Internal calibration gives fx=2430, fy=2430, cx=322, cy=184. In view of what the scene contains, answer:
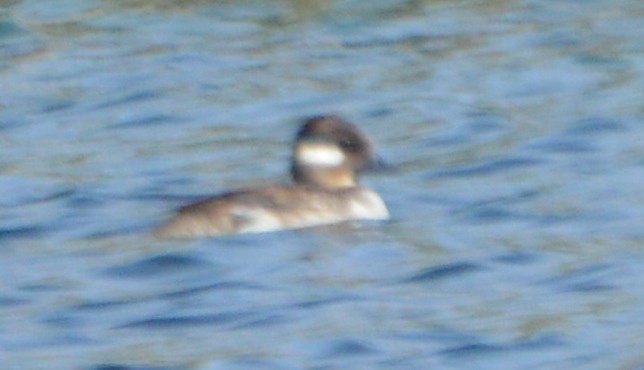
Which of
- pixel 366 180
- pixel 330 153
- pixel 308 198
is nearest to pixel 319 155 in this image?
pixel 330 153

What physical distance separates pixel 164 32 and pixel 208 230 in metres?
5.21

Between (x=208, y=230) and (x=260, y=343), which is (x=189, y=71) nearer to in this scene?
(x=208, y=230)

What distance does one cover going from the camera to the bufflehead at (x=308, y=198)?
34.6ft

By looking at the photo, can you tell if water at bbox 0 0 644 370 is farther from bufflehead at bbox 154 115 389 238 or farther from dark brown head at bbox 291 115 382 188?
dark brown head at bbox 291 115 382 188

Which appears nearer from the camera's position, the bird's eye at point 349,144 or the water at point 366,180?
the water at point 366,180

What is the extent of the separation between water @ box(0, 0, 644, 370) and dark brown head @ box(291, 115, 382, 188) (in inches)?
11.1

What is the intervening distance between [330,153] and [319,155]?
5 cm

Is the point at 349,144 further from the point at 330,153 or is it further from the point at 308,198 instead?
the point at 308,198

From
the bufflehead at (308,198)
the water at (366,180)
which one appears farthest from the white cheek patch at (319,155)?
the water at (366,180)

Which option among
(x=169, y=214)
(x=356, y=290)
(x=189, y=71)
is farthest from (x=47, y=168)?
(x=356, y=290)

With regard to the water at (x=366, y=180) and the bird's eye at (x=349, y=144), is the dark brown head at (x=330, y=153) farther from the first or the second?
the water at (x=366, y=180)

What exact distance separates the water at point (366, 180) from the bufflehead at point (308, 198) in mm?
84

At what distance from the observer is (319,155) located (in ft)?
37.2

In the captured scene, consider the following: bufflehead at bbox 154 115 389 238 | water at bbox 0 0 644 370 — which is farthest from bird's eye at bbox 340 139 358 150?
water at bbox 0 0 644 370
